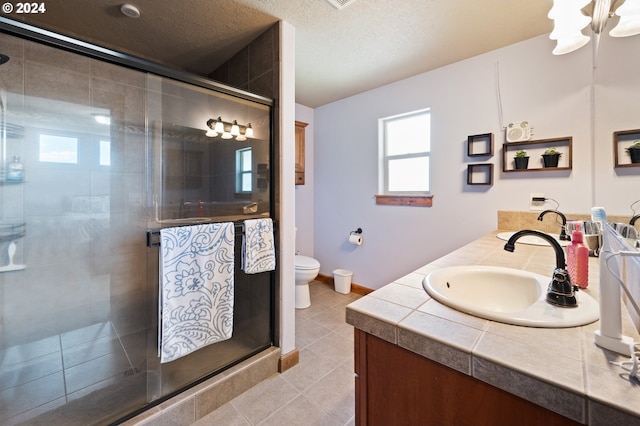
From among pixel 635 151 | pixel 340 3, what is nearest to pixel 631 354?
pixel 635 151

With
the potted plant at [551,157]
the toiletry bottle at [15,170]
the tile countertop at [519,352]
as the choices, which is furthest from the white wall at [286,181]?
the potted plant at [551,157]

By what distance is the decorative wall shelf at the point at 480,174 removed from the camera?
2.11m

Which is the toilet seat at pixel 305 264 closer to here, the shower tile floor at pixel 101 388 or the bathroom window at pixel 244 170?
the shower tile floor at pixel 101 388

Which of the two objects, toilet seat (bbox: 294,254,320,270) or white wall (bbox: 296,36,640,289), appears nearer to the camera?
white wall (bbox: 296,36,640,289)

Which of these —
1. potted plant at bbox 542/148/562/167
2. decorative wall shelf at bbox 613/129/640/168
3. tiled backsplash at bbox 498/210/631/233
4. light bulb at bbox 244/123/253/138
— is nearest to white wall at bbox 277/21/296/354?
light bulb at bbox 244/123/253/138

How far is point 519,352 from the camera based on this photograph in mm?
535

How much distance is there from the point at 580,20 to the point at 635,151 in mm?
857

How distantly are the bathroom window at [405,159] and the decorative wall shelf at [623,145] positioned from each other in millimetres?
1189

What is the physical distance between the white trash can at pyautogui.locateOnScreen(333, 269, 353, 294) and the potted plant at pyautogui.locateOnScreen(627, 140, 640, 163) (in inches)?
92.7

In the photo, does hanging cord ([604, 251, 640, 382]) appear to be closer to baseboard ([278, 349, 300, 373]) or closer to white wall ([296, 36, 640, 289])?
white wall ([296, 36, 640, 289])

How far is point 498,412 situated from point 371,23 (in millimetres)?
2093

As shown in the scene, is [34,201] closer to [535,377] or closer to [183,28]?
[183,28]

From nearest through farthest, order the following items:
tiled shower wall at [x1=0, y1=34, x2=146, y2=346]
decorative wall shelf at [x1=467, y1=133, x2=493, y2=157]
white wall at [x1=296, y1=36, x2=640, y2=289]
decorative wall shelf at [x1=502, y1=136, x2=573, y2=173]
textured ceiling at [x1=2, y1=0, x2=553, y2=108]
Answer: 1. tiled shower wall at [x1=0, y1=34, x2=146, y2=346]
2. textured ceiling at [x1=2, y1=0, x2=553, y2=108]
3. white wall at [x1=296, y1=36, x2=640, y2=289]
4. decorative wall shelf at [x1=502, y1=136, x2=573, y2=173]
5. decorative wall shelf at [x1=467, y1=133, x2=493, y2=157]

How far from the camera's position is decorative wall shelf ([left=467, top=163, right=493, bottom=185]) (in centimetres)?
211
